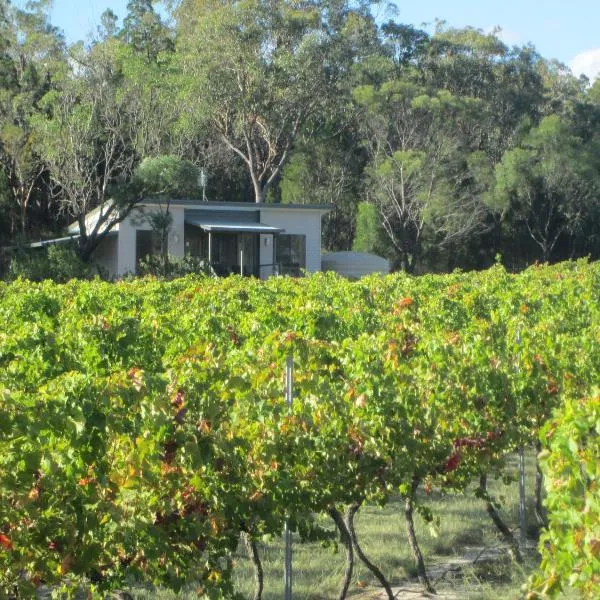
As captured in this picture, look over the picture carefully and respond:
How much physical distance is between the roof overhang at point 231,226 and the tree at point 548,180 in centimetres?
1421

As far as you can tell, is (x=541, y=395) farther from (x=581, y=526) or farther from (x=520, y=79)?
(x=520, y=79)

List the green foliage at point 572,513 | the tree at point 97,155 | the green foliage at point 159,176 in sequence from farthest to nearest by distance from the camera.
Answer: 1. the tree at point 97,155
2. the green foliage at point 159,176
3. the green foliage at point 572,513

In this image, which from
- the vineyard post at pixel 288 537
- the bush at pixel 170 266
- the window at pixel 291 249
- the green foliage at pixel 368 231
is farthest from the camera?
the green foliage at pixel 368 231

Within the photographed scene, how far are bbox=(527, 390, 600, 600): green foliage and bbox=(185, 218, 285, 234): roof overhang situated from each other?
37077mm

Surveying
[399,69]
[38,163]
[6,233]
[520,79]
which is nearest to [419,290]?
[38,163]

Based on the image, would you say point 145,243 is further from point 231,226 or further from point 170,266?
point 170,266

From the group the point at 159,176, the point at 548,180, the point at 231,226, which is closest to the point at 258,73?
the point at 231,226

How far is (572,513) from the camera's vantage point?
13.0 ft

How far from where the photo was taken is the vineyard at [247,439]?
4.50 m

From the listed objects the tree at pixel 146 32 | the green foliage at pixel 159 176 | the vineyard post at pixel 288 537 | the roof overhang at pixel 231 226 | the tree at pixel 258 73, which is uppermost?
the tree at pixel 146 32

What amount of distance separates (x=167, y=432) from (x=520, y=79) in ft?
185

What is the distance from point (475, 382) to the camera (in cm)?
768

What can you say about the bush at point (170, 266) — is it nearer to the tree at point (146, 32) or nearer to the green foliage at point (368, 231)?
the green foliage at point (368, 231)

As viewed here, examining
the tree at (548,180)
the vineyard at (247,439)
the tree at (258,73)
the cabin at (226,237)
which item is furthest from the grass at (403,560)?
the tree at (548,180)
